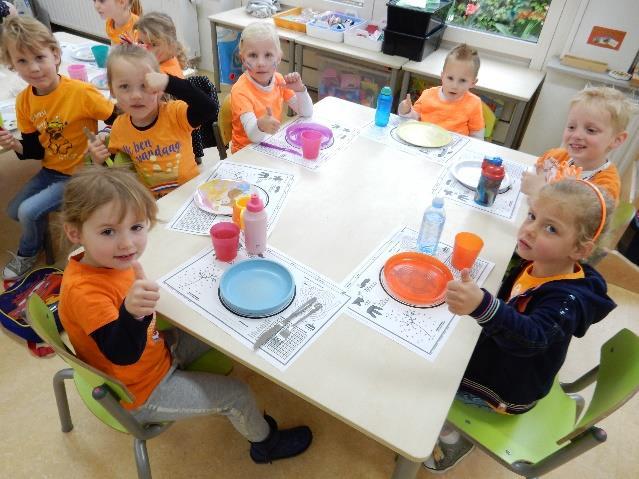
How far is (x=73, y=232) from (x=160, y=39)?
149cm

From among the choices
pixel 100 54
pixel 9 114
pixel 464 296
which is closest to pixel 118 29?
pixel 100 54

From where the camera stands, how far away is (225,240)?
1160mm

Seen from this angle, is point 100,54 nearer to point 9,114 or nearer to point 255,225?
point 9,114

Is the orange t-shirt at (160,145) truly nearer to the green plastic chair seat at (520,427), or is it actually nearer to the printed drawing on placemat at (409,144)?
the printed drawing on placemat at (409,144)

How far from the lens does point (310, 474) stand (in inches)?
60.0

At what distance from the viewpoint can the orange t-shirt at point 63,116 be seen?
73.8 inches

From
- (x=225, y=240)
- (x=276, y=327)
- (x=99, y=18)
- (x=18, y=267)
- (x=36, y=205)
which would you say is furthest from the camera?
(x=99, y=18)

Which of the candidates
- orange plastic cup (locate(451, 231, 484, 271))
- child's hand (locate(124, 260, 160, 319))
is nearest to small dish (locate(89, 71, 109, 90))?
child's hand (locate(124, 260, 160, 319))

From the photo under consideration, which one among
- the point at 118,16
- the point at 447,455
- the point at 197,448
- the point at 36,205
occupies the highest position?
the point at 118,16

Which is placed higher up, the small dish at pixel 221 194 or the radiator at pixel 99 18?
the small dish at pixel 221 194

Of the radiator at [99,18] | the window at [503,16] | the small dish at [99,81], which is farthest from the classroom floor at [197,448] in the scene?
the radiator at [99,18]

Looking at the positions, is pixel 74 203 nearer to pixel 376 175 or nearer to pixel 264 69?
pixel 376 175

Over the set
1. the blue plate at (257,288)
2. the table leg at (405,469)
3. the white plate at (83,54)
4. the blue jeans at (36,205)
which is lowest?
the blue jeans at (36,205)

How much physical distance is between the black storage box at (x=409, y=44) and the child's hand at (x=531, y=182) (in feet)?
5.32
